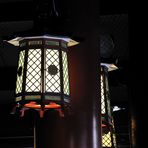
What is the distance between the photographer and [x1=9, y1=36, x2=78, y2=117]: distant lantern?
267 cm

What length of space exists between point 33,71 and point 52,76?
0.11 metres

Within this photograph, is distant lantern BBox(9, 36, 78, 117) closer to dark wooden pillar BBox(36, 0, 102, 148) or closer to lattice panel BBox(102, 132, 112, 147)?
dark wooden pillar BBox(36, 0, 102, 148)

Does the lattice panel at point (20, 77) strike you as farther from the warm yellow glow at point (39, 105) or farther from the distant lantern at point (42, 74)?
the warm yellow glow at point (39, 105)

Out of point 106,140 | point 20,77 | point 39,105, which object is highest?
point 20,77

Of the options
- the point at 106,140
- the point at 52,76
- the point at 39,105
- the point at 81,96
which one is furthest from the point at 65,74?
the point at 106,140

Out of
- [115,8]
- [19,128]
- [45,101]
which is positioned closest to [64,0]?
[45,101]

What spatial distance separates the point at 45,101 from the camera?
2639 mm

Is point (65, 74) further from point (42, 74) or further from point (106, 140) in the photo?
point (106, 140)

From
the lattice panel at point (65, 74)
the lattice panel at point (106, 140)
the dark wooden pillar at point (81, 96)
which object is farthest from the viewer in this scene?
the lattice panel at point (106, 140)

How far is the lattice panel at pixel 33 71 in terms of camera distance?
2.68 metres

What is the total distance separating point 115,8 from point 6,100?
4440 millimetres

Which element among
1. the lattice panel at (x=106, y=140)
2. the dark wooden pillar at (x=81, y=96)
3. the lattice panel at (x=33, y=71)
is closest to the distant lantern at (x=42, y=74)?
the lattice panel at (x=33, y=71)

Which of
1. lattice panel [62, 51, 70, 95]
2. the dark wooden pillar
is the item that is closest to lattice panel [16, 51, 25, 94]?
lattice panel [62, 51, 70, 95]

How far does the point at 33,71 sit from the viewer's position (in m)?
2.72
